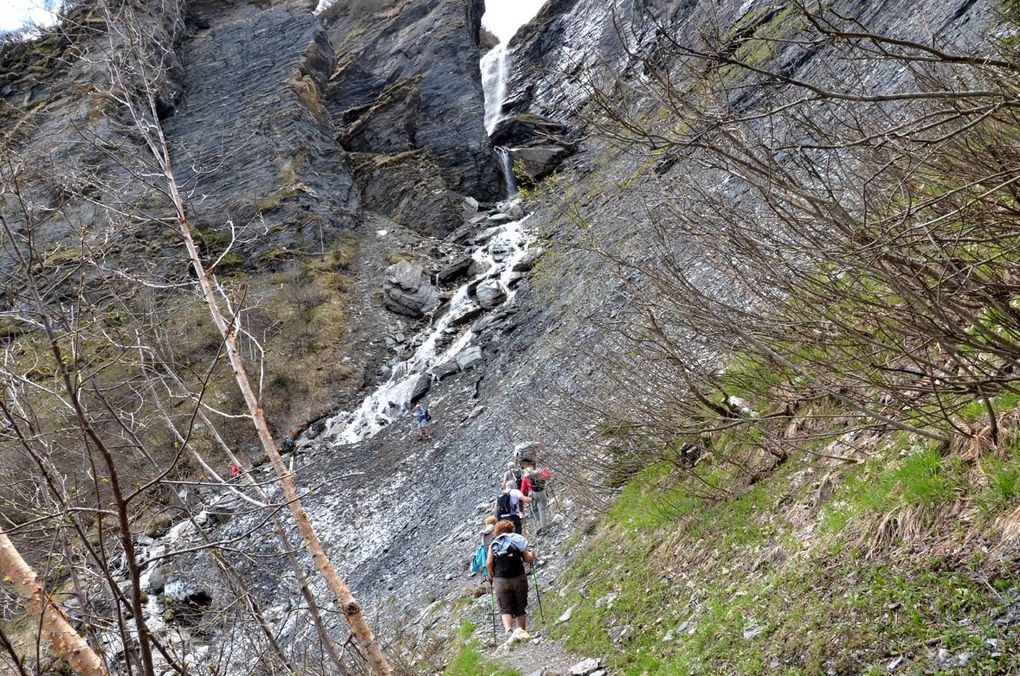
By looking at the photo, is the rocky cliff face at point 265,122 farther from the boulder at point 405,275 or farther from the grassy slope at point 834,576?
the grassy slope at point 834,576

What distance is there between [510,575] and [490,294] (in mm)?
18687

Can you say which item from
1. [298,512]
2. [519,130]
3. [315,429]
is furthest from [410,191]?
[298,512]

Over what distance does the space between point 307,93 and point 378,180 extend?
23.1 ft

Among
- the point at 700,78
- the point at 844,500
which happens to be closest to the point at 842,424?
the point at 844,500

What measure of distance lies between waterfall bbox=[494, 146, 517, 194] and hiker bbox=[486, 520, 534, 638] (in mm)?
32511

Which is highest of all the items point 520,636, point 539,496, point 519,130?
point 519,130

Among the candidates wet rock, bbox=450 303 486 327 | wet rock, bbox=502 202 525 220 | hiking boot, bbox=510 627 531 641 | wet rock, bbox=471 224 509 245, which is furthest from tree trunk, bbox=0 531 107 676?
wet rock, bbox=502 202 525 220

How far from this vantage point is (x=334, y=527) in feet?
50.0

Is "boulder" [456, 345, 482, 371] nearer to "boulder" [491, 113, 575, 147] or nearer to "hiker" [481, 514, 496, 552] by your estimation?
"hiker" [481, 514, 496, 552]

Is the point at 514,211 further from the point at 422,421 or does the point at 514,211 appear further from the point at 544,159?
the point at 422,421

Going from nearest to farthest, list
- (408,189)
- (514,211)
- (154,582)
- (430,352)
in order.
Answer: (154,582), (430,352), (514,211), (408,189)

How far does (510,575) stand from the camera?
265 inches

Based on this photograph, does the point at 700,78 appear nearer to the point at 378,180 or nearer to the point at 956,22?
the point at 956,22

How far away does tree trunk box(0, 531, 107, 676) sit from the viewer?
241 cm
